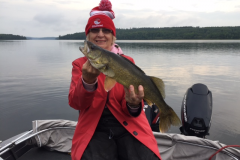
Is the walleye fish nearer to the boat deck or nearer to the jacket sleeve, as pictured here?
the jacket sleeve

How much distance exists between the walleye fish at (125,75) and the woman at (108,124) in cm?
14

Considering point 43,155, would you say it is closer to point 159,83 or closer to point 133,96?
point 133,96

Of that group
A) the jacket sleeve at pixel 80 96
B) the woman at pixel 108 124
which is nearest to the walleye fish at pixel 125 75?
the woman at pixel 108 124

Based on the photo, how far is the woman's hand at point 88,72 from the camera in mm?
2438

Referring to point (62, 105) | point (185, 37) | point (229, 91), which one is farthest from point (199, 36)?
point (62, 105)

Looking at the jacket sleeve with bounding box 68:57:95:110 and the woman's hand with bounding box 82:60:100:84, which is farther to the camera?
the jacket sleeve with bounding box 68:57:95:110

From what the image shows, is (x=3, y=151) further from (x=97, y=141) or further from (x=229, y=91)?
(x=229, y=91)

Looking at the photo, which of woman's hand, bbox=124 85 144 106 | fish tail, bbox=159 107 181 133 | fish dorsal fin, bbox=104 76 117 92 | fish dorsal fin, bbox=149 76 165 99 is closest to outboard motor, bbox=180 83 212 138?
fish tail, bbox=159 107 181 133

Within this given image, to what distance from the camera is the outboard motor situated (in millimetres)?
4695

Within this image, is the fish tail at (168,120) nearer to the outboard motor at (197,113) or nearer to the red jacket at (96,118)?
the red jacket at (96,118)

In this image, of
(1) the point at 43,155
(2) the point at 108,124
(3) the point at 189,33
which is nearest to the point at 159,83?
(2) the point at 108,124

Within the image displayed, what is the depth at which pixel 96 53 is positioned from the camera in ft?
8.38

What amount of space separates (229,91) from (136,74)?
37.3ft

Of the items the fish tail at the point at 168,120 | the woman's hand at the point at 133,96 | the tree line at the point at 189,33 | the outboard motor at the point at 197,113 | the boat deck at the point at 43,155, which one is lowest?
the boat deck at the point at 43,155
